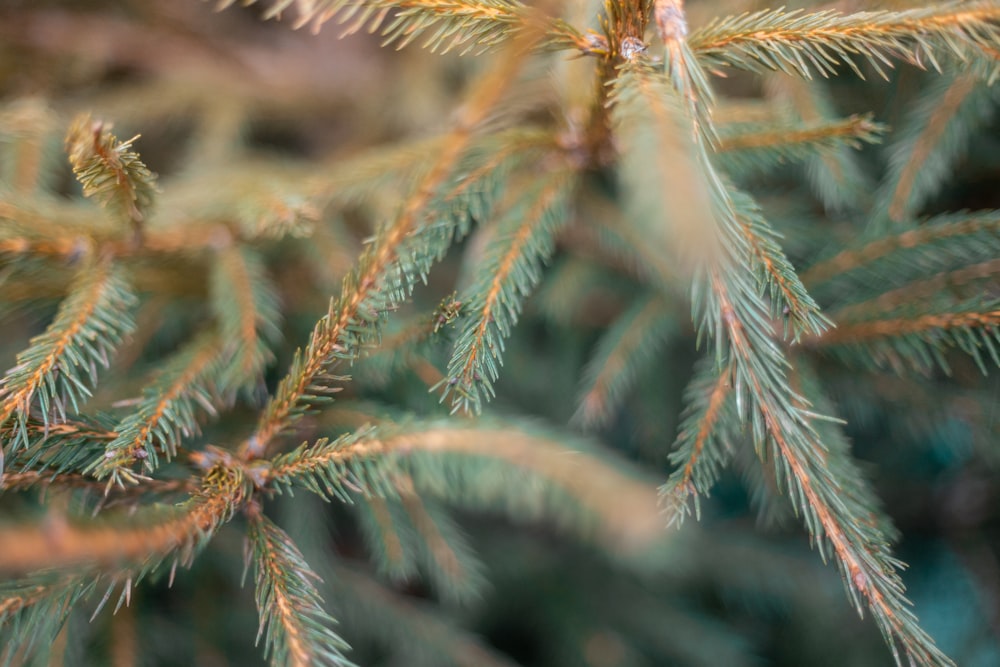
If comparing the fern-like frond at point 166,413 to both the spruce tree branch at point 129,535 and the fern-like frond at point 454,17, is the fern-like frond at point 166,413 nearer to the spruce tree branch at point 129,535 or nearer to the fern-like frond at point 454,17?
the spruce tree branch at point 129,535

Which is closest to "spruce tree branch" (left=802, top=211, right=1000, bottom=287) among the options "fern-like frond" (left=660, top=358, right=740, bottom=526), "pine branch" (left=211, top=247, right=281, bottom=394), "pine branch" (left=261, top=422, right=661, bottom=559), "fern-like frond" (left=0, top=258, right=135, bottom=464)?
"fern-like frond" (left=660, top=358, right=740, bottom=526)

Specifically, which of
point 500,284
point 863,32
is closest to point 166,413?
point 500,284

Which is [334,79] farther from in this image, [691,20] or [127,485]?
[127,485]

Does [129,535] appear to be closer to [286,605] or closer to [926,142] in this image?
[286,605]

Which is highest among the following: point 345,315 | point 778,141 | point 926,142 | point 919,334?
point 926,142

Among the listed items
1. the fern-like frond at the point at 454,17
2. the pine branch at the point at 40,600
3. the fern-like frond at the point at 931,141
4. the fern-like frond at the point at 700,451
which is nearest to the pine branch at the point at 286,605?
the pine branch at the point at 40,600

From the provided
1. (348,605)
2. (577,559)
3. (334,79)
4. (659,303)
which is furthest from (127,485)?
(334,79)

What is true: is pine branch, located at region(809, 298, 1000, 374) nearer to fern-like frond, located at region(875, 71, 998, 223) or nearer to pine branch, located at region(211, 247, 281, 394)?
fern-like frond, located at region(875, 71, 998, 223)
